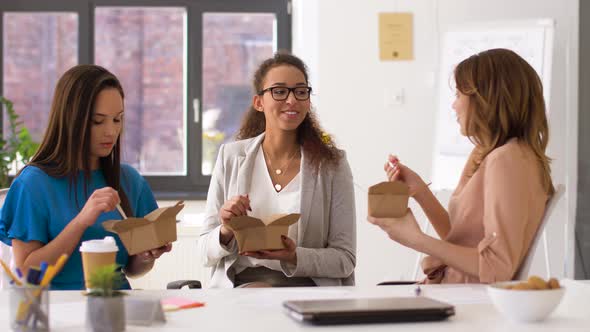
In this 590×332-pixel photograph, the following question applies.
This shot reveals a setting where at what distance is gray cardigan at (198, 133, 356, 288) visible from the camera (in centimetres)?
251

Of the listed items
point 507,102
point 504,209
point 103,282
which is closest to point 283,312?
point 103,282

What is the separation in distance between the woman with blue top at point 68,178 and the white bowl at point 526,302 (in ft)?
3.12

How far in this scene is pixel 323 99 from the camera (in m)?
4.59

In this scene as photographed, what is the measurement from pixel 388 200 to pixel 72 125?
912 millimetres

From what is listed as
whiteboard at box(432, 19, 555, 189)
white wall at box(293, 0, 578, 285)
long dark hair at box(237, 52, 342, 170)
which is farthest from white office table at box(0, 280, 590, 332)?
white wall at box(293, 0, 578, 285)

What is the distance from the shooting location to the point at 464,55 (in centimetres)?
439

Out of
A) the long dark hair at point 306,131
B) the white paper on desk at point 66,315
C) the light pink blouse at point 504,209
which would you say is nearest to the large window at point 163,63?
the long dark hair at point 306,131

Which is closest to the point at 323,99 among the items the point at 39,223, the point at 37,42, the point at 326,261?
the point at 37,42

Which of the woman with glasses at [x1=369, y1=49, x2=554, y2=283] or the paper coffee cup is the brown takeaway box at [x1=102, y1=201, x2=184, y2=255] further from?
the woman with glasses at [x1=369, y1=49, x2=554, y2=283]

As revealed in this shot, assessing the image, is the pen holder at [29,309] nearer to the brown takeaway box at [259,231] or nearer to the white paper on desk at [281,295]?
the white paper on desk at [281,295]

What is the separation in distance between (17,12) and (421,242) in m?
3.64

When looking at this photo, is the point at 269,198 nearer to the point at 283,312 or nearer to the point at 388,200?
the point at 388,200

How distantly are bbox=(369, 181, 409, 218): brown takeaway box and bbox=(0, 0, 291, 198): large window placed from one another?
9.72ft

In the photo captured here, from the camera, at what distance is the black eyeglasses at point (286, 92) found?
2.66 m
